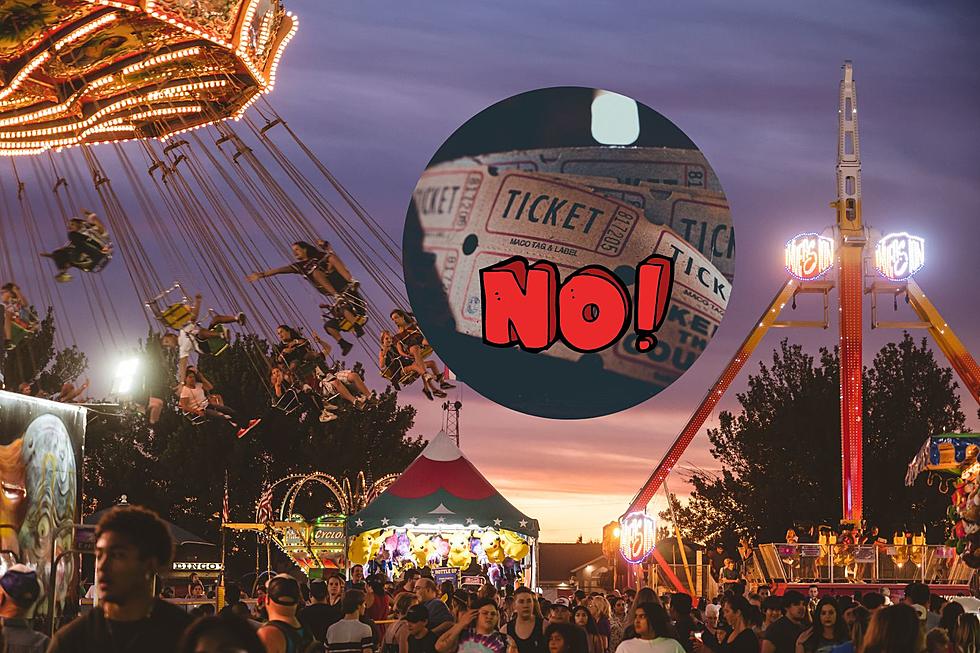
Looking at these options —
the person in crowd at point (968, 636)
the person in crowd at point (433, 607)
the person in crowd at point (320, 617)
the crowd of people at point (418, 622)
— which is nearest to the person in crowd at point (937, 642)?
the crowd of people at point (418, 622)

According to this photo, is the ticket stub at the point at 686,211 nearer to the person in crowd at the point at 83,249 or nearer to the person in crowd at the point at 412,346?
the person in crowd at the point at 83,249

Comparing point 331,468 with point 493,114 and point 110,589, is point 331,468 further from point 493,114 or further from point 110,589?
point 110,589

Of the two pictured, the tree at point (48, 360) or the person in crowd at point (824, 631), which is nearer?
the person in crowd at point (824, 631)

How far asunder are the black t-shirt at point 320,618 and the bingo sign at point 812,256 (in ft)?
106

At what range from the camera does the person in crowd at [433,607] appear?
10727 mm

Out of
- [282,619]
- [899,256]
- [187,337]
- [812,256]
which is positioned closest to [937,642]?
[282,619]

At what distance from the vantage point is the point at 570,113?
8.46m

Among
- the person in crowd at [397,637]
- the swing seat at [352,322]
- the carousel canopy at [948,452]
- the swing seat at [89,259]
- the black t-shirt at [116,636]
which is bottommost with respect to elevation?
the person in crowd at [397,637]

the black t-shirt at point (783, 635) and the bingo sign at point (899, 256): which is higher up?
the bingo sign at point (899, 256)

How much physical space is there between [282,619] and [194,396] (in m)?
13.5

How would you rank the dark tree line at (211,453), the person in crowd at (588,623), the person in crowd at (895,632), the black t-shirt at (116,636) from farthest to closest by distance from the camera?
the dark tree line at (211,453) → the person in crowd at (588,623) → the person in crowd at (895,632) → the black t-shirt at (116,636)

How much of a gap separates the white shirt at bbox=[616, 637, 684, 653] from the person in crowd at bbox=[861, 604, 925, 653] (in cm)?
180

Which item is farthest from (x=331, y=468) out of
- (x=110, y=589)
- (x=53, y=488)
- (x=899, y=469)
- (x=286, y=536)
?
(x=110, y=589)

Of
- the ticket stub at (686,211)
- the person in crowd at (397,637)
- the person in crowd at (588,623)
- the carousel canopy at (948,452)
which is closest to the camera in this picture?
the ticket stub at (686,211)
